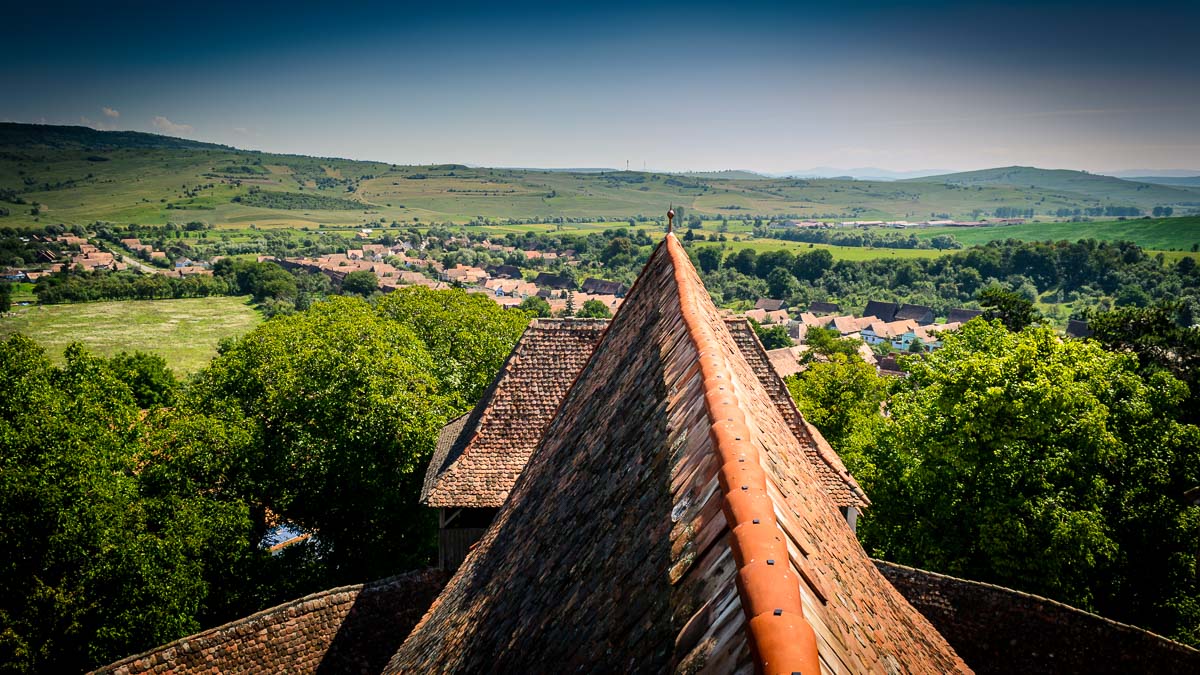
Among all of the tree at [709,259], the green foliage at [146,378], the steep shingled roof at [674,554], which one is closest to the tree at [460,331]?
the green foliage at [146,378]

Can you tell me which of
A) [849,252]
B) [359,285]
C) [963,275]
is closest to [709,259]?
[849,252]

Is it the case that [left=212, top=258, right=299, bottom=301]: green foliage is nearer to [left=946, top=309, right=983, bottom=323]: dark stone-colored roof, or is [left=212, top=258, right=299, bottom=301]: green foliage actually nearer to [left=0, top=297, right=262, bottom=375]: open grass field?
[left=0, top=297, right=262, bottom=375]: open grass field

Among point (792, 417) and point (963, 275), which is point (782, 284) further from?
point (792, 417)

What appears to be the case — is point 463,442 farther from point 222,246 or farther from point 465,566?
point 222,246

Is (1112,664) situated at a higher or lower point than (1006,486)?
lower

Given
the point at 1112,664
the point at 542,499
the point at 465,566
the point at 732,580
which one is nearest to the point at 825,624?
the point at 732,580

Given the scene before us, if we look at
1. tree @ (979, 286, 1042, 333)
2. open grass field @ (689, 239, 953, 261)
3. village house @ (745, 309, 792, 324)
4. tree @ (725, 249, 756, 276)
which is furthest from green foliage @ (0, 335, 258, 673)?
open grass field @ (689, 239, 953, 261)

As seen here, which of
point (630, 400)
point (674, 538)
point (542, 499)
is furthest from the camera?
point (542, 499)
